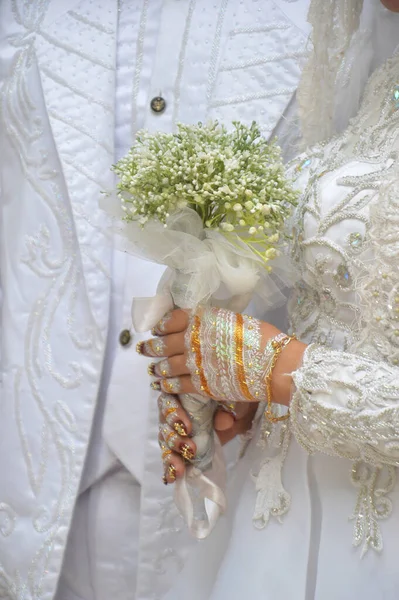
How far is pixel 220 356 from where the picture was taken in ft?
3.56

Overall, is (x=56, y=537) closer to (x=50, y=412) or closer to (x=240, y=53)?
(x=50, y=412)

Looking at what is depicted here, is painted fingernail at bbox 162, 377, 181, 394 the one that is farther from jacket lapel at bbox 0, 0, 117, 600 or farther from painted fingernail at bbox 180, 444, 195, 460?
jacket lapel at bbox 0, 0, 117, 600

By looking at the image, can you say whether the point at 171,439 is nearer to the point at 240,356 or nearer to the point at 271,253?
the point at 240,356

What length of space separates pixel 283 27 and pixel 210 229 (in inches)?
23.9

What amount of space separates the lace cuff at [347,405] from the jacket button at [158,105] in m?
0.65

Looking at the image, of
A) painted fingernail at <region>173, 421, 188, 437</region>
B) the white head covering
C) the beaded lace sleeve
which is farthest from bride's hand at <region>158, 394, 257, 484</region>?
the white head covering

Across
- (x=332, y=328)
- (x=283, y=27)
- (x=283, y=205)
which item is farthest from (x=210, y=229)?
(x=283, y=27)

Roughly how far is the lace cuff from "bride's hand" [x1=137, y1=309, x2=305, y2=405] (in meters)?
0.04

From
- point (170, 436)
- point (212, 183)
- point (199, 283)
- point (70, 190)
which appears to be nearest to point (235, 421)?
point (170, 436)

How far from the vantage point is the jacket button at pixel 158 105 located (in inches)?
59.1

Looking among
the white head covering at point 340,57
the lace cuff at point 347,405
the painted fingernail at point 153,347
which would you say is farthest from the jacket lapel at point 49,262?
the lace cuff at point 347,405

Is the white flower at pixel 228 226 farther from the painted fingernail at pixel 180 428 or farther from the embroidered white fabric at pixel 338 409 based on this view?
the painted fingernail at pixel 180 428

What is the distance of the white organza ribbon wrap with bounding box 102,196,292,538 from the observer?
107 centimetres

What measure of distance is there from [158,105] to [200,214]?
486 mm
